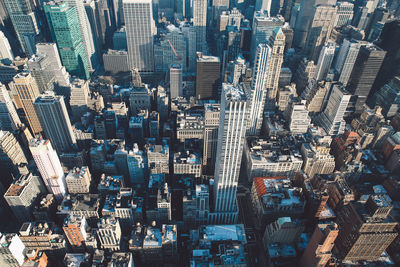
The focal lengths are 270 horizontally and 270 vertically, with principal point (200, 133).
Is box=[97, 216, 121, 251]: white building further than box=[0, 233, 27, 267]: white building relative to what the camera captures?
Yes

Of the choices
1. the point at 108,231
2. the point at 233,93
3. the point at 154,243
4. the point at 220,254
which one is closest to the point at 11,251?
the point at 108,231

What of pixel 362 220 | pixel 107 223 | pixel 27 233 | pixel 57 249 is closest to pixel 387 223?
pixel 362 220

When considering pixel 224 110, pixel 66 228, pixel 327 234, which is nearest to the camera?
pixel 327 234

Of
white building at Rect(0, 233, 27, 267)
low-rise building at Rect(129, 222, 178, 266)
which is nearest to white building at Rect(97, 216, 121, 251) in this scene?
low-rise building at Rect(129, 222, 178, 266)

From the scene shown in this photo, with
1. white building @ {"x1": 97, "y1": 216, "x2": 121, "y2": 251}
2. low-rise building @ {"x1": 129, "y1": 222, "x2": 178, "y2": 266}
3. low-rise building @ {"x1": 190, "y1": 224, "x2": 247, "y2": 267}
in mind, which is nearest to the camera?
low-rise building @ {"x1": 190, "y1": 224, "x2": 247, "y2": 267}

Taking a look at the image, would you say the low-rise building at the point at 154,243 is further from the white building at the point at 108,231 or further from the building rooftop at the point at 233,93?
the building rooftop at the point at 233,93

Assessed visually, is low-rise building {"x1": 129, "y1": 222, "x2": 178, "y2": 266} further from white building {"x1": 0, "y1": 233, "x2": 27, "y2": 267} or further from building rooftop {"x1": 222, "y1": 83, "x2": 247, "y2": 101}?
building rooftop {"x1": 222, "y1": 83, "x2": 247, "y2": 101}

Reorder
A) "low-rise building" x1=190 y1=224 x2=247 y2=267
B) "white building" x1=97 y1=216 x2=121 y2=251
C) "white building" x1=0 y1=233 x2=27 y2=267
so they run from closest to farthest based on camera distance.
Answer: "white building" x1=0 y1=233 x2=27 y2=267
"low-rise building" x1=190 y1=224 x2=247 y2=267
"white building" x1=97 y1=216 x2=121 y2=251

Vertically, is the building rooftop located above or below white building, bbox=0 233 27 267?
above

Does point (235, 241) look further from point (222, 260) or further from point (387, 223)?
point (387, 223)

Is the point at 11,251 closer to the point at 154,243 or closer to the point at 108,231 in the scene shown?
the point at 108,231

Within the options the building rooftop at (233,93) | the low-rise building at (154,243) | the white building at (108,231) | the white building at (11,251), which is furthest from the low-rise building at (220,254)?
the white building at (11,251)
